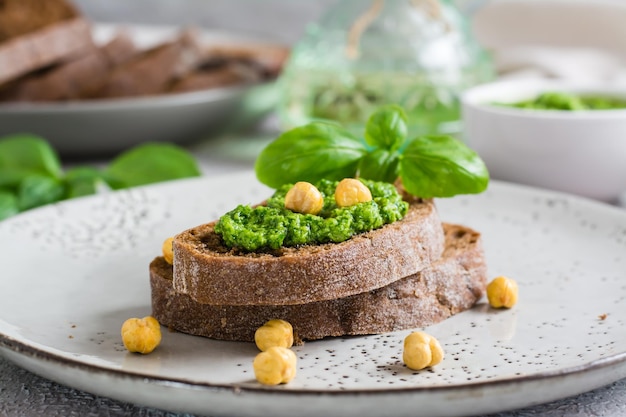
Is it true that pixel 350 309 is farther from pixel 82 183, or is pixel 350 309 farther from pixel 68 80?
pixel 68 80

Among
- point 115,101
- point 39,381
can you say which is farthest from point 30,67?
point 39,381

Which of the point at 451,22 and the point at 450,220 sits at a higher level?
the point at 451,22

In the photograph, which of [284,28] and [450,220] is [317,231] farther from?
[284,28]

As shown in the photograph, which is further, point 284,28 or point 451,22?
point 284,28

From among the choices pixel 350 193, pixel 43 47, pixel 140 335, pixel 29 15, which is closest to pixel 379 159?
pixel 350 193

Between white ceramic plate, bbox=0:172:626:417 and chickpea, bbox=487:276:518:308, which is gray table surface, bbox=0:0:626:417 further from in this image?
chickpea, bbox=487:276:518:308

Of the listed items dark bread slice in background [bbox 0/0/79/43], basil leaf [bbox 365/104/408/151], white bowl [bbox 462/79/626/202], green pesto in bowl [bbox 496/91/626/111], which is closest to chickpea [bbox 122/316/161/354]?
basil leaf [bbox 365/104/408/151]
